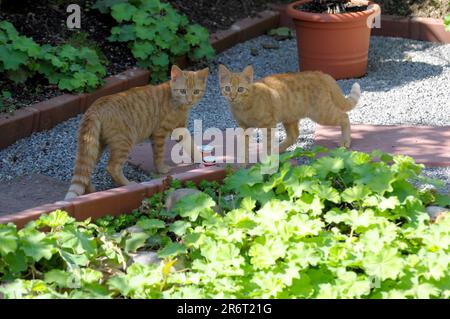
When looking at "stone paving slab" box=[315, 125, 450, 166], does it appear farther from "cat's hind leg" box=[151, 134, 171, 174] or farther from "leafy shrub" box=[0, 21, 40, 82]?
"leafy shrub" box=[0, 21, 40, 82]

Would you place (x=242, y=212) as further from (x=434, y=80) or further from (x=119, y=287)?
(x=434, y=80)

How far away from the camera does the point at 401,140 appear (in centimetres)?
754

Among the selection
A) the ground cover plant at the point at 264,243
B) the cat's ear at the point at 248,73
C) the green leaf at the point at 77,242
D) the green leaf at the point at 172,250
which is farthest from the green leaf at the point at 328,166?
the green leaf at the point at 77,242

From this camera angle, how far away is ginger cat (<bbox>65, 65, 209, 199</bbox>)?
20.5ft

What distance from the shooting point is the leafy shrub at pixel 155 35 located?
29.2 feet

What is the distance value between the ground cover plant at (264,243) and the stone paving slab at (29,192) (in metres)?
0.80

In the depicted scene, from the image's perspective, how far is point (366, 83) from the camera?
30.0ft

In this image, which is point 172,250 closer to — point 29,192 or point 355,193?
point 355,193

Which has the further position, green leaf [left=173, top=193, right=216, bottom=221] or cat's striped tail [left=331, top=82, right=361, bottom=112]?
cat's striped tail [left=331, top=82, right=361, bottom=112]

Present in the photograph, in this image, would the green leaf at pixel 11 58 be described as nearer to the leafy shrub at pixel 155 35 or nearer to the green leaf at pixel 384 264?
the leafy shrub at pixel 155 35

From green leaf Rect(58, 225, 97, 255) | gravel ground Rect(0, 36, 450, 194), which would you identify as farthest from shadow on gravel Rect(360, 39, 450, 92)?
green leaf Rect(58, 225, 97, 255)

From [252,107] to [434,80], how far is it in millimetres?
2829

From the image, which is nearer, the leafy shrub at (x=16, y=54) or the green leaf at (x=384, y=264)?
the green leaf at (x=384, y=264)
